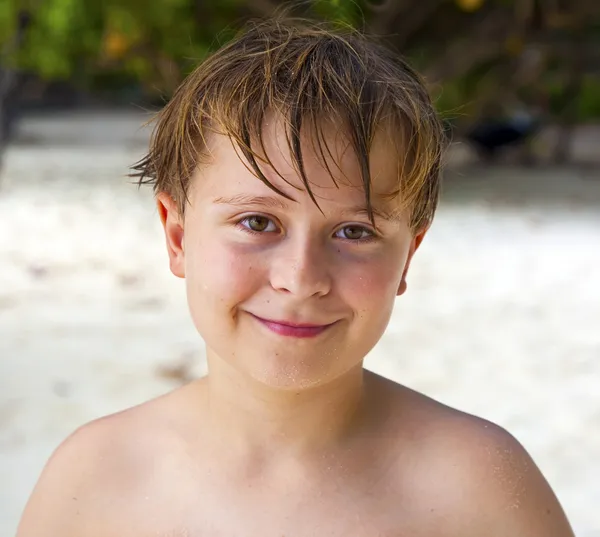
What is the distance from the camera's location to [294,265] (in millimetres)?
1124

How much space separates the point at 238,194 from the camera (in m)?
1.18

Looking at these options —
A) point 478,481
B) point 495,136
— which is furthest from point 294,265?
point 495,136

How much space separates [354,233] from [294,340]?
0.17 meters

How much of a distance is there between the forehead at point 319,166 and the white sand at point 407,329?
1470 mm

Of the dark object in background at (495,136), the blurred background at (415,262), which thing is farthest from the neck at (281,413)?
the dark object in background at (495,136)

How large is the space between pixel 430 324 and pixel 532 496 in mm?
2690

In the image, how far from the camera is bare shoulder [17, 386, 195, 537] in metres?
1.34

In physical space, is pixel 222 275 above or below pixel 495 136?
below

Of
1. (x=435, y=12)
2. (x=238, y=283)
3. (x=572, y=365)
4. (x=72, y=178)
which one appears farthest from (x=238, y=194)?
(x=435, y=12)

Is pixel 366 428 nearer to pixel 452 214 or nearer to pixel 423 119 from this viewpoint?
pixel 423 119

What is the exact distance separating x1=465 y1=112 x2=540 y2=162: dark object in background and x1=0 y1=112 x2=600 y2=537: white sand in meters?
5.43

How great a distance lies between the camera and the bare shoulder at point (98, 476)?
52.6 inches

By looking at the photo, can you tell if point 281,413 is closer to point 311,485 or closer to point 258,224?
point 311,485

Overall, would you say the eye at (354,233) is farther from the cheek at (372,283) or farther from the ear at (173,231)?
the ear at (173,231)
